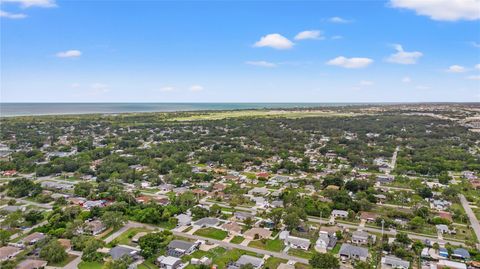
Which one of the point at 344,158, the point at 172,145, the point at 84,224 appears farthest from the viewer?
the point at 172,145

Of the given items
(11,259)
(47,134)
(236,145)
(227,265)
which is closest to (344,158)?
(236,145)

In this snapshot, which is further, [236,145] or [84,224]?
[236,145]

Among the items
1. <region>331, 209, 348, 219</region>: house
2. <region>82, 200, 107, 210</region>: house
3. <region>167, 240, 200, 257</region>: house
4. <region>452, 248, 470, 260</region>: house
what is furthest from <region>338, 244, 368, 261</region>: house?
<region>82, 200, 107, 210</region>: house

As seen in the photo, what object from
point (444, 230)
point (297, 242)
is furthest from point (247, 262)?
point (444, 230)

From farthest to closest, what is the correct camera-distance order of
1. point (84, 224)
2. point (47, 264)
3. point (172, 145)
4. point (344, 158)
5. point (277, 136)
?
point (277, 136)
point (172, 145)
point (344, 158)
point (84, 224)
point (47, 264)

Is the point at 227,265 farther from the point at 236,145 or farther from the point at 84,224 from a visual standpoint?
the point at 236,145

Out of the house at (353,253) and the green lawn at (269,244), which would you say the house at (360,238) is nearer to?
the house at (353,253)
